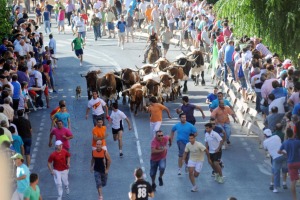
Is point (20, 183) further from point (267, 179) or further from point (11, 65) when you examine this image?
point (11, 65)

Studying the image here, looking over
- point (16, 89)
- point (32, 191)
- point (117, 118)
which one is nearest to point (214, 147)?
point (117, 118)

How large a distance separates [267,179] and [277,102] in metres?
2.60

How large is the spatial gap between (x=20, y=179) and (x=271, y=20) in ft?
57.1

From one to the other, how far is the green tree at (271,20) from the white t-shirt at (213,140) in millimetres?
11940

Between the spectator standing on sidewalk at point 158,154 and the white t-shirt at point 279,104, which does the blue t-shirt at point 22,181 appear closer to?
the spectator standing on sidewalk at point 158,154

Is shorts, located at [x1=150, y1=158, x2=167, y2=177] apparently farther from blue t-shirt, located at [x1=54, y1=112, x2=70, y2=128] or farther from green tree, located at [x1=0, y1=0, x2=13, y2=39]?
green tree, located at [x1=0, y1=0, x2=13, y2=39]

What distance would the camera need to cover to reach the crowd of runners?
25.6 m

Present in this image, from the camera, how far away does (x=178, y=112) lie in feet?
94.0

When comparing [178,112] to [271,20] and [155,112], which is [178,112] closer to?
[155,112]

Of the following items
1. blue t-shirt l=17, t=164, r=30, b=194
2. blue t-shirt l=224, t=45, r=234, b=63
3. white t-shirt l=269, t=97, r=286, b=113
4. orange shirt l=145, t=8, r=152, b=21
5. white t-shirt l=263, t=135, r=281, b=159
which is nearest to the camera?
blue t-shirt l=17, t=164, r=30, b=194

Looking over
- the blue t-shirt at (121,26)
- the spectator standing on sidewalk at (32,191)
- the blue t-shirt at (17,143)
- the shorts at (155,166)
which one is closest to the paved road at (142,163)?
the shorts at (155,166)

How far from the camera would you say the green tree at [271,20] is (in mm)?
38438

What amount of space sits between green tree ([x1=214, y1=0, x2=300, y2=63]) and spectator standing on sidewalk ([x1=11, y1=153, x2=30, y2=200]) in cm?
1647

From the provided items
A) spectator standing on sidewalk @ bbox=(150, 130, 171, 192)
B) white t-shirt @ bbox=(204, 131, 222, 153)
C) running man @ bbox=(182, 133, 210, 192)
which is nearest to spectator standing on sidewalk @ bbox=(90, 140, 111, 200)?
spectator standing on sidewalk @ bbox=(150, 130, 171, 192)
